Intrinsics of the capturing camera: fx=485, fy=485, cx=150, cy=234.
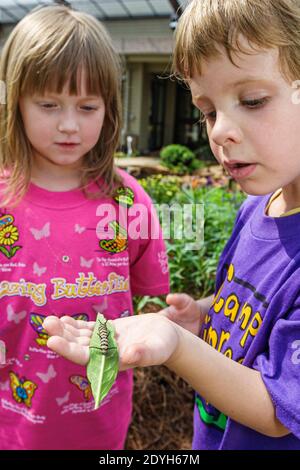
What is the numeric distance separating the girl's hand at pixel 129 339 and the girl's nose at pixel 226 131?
0.37m

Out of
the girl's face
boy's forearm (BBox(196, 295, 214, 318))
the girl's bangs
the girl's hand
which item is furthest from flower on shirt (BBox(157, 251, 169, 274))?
the girl's hand

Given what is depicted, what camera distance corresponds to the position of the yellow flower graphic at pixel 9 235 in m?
1.45

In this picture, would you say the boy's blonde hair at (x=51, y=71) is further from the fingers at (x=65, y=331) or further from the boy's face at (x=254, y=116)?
Result: the fingers at (x=65, y=331)

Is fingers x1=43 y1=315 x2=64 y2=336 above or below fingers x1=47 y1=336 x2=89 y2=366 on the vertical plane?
above

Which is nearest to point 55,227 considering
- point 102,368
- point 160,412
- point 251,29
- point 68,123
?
point 68,123

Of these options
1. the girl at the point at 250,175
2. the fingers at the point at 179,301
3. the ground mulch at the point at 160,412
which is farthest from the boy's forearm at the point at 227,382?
the ground mulch at the point at 160,412

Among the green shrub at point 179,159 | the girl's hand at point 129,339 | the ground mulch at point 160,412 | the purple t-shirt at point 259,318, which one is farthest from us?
the green shrub at point 179,159

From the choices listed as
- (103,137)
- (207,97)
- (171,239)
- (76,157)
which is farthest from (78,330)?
(171,239)

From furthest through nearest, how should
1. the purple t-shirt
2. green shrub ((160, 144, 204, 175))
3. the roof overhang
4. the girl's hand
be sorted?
the roof overhang, green shrub ((160, 144, 204, 175)), the purple t-shirt, the girl's hand

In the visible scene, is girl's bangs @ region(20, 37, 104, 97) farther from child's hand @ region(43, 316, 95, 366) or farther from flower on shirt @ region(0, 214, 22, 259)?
child's hand @ region(43, 316, 95, 366)

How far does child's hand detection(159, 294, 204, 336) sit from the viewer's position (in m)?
1.30

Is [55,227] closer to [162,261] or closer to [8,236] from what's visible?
[8,236]

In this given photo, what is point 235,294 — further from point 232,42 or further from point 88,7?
point 88,7

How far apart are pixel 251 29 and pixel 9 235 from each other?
0.92 metres
